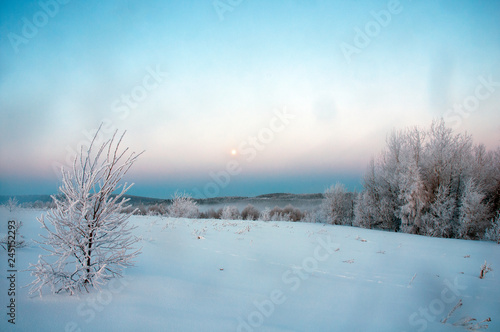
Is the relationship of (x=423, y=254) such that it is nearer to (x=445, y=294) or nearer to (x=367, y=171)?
(x=445, y=294)

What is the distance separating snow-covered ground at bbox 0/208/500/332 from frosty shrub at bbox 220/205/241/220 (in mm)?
18196

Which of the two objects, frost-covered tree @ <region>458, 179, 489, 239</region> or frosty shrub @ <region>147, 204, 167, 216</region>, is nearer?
frost-covered tree @ <region>458, 179, 489, 239</region>

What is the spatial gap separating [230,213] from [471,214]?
1852 cm

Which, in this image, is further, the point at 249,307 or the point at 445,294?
the point at 445,294

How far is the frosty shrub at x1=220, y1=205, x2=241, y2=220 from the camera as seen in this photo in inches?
915

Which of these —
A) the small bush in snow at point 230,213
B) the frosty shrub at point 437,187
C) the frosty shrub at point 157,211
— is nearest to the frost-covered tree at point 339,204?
the frosty shrub at point 437,187

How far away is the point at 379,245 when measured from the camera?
6.67 m

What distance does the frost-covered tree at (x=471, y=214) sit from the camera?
983 cm

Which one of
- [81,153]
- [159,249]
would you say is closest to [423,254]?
[159,249]

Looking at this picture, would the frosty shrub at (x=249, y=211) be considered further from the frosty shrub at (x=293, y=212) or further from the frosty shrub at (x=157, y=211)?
the frosty shrub at (x=157, y=211)

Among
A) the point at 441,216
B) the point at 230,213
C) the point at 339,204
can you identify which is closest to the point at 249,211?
the point at 230,213

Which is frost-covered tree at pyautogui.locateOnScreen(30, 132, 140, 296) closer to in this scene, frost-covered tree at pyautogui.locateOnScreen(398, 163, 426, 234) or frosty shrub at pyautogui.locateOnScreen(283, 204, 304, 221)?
frost-covered tree at pyautogui.locateOnScreen(398, 163, 426, 234)

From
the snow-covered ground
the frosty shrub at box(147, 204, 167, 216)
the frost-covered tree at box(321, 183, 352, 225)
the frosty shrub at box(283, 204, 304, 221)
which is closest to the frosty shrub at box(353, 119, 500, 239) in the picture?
the frost-covered tree at box(321, 183, 352, 225)

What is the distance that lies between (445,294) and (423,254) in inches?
108
